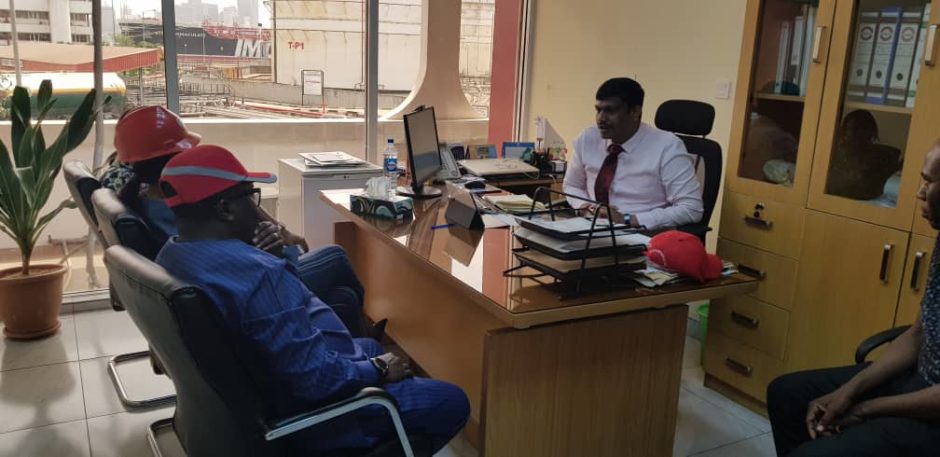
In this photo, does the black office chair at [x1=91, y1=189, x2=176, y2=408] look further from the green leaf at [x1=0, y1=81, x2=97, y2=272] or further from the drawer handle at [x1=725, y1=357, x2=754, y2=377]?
the drawer handle at [x1=725, y1=357, x2=754, y2=377]

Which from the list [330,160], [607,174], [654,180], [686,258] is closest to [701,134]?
[654,180]

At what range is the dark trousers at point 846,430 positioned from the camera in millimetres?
1658

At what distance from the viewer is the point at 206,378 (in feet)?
4.42

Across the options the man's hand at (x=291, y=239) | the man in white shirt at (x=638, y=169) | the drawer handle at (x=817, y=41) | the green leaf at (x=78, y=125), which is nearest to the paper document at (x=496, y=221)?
the man in white shirt at (x=638, y=169)

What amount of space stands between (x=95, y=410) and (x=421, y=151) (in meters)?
1.69

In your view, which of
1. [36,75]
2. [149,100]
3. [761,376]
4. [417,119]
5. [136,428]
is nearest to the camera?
[136,428]

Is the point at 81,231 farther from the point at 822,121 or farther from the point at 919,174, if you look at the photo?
the point at 919,174

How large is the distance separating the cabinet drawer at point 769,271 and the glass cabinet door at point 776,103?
0.24m

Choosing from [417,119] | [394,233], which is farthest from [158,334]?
[417,119]

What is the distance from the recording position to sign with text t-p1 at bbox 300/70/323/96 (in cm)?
432

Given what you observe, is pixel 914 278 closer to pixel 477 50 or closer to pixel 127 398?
pixel 127 398

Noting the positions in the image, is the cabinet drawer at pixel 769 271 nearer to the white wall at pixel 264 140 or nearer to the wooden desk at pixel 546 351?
the wooden desk at pixel 546 351

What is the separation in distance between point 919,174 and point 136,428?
2879 millimetres

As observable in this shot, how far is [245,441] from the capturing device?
4.78 ft
